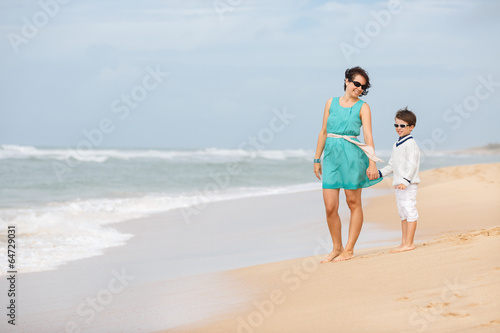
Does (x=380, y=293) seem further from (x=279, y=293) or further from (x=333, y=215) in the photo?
(x=333, y=215)

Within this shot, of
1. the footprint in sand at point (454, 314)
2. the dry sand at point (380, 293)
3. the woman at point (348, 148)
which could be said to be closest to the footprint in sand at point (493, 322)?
the dry sand at point (380, 293)

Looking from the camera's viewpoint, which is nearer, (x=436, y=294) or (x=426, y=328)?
(x=426, y=328)

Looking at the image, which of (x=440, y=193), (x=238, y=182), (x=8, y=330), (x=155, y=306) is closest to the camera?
(x=8, y=330)

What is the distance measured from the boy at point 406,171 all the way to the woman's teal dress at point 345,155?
0.69 ft

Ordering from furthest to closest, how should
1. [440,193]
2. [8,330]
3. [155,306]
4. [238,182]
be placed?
[238,182], [440,193], [155,306], [8,330]

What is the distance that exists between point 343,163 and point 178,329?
88.8 inches

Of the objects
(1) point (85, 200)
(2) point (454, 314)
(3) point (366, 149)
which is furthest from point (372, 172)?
(1) point (85, 200)

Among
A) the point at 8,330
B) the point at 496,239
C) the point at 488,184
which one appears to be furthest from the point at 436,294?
the point at 488,184

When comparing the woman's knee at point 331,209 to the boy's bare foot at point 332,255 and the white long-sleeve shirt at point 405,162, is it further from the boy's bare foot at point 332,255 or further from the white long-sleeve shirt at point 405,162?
the white long-sleeve shirt at point 405,162

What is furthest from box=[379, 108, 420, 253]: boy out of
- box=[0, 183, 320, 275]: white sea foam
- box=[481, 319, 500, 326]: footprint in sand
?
box=[0, 183, 320, 275]: white sea foam

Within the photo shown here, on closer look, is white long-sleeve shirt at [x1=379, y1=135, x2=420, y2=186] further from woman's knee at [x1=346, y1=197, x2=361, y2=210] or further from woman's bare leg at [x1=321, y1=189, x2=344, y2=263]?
woman's bare leg at [x1=321, y1=189, x2=344, y2=263]

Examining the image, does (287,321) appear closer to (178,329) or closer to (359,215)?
Answer: (178,329)

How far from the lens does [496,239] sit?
4469 mm

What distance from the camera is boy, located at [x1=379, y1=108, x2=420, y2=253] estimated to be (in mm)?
5168
